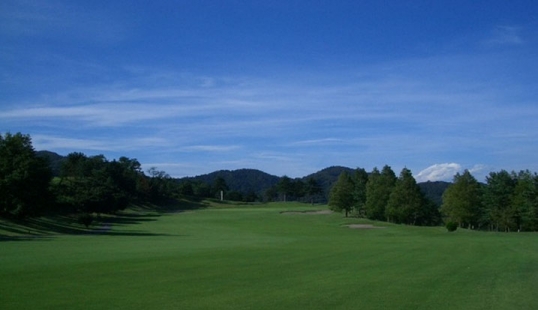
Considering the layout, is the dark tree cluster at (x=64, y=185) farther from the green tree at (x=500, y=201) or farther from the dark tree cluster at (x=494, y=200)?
the green tree at (x=500, y=201)

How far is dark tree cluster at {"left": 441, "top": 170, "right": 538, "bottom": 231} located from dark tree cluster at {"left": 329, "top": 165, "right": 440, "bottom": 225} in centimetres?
447

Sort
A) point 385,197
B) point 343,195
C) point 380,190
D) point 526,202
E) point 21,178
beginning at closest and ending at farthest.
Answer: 1. point 21,178
2. point 526,202
3. point 385,197
4. point 380,190
5. point 343,195

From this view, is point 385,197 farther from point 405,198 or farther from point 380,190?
point 405,198

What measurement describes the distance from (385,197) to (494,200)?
14.4 m

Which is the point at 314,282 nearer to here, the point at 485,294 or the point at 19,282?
the point at 485,294

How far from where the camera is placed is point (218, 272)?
19734 millimetres

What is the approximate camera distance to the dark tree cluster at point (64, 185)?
2203 inches

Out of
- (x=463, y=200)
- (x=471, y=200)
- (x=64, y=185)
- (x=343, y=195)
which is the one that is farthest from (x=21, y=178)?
(x=471, y=200)

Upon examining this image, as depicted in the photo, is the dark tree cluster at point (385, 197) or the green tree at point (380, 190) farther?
the green tree at point (380, 190)

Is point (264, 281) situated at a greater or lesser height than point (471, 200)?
lesser

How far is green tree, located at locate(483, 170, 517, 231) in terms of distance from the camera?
7138cm

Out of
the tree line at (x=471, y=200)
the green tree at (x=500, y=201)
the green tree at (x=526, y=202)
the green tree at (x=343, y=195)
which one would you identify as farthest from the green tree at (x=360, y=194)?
the green tree at (x=526, y=202)

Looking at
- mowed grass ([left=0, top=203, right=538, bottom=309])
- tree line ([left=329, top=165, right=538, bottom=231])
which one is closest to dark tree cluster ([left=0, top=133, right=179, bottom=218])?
mowed grass ([left=0, top=203, right=538, bottom=309])

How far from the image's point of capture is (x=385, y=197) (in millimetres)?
77062
